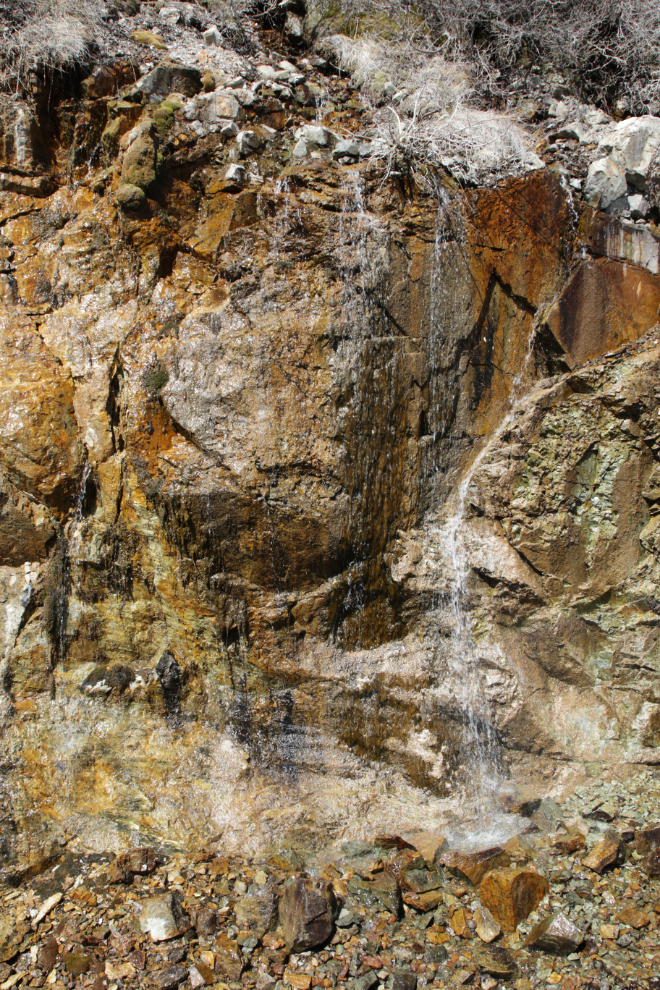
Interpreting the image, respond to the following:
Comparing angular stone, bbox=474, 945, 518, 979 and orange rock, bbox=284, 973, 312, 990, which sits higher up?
angular stone, bbox=474, 945, 518, 979

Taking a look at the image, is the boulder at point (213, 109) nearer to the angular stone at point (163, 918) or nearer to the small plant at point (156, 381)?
the small plant at point (156, 381)

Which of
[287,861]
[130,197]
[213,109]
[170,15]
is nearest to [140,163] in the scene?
[130,197]

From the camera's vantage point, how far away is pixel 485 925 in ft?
10.7

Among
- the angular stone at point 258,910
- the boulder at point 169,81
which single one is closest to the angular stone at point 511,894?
the angular stone at point 258,910

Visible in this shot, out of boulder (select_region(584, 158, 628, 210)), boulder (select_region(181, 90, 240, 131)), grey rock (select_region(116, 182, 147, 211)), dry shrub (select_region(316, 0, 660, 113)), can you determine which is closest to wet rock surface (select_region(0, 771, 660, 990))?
grey rock (select_region(116, 182, 147, 211))

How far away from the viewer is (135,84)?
446cm

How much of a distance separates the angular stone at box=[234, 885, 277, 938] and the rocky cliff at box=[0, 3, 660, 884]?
1.24 ft

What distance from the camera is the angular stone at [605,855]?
3.48 meters

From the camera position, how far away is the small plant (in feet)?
13.0

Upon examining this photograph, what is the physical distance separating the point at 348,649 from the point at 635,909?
2024 millimetres

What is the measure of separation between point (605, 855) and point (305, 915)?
1.68m

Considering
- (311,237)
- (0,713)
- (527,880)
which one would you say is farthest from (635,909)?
(311,237)

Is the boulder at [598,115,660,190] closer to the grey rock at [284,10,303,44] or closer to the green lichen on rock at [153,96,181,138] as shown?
the grey rock at [284,10,303,44]

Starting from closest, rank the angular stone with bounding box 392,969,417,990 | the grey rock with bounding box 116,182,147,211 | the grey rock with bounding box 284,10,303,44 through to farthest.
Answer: the angular stone with bounding box 392,969,417,990
the grey rock with bounding box 116,182,147,211
the grey rock with bounding box 284,10,303,44
